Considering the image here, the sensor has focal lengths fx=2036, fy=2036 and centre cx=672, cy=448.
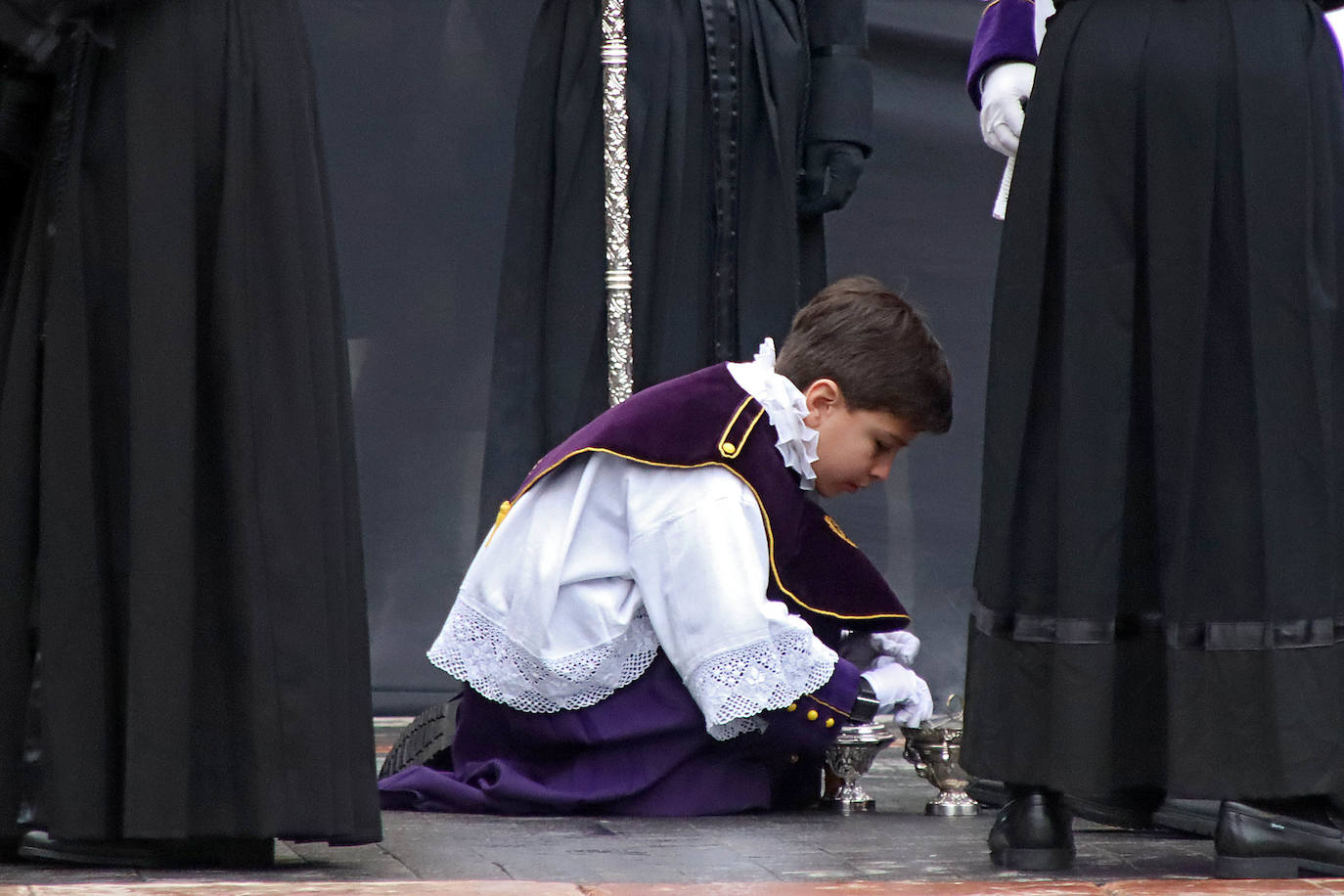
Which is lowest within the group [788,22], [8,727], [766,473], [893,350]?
[8,727]

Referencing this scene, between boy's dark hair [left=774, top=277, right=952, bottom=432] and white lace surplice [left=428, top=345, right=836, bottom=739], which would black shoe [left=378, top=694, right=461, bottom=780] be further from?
boy's dark hair [left=774, top=277, right=952, bottom=432]

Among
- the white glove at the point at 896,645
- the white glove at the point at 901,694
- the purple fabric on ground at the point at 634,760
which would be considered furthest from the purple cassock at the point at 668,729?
the white glove at the point at 896,645

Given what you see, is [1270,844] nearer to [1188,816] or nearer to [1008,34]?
[1188,816]

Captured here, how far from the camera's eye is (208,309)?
261 centimetres

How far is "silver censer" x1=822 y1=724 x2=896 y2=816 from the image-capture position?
3512mm

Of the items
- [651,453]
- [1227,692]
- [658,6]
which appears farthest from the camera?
[658,6]

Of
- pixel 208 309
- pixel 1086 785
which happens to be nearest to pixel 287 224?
pixel 208 309

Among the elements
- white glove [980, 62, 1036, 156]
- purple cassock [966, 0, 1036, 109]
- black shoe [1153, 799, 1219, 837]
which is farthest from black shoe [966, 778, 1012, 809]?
purple cassock [966, 0, 1036, 109]

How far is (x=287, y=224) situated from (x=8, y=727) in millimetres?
725

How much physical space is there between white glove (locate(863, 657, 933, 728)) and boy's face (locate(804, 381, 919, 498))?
1.18 feet

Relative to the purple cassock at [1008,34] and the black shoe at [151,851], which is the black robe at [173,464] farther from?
the purple cassock at [1008,34]

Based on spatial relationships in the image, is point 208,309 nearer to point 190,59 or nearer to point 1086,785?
point 190,59

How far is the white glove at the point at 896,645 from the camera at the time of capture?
12.5ft

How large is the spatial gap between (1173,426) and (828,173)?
186 centimetres
